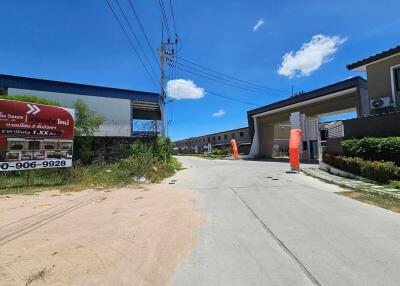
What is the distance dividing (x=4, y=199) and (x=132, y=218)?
17.7 feet

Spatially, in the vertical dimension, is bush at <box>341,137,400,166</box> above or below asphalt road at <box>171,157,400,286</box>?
above

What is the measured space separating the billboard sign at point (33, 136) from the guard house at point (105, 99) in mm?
10735

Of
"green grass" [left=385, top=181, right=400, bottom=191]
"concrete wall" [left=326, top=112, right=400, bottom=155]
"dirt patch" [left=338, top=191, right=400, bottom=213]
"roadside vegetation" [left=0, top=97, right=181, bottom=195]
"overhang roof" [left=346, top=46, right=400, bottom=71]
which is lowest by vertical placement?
"dirt patch" [left=338, top=191, right=400, bottom=213]

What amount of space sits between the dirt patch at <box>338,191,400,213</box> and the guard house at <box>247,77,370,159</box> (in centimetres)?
1352

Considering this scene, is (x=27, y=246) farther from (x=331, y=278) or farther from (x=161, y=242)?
(x=331, y=278)

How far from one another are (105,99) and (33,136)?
18.8 metres

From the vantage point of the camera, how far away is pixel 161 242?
5.04 m

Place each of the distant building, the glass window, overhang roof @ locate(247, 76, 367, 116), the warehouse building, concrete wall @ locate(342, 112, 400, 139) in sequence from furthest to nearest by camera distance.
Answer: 1. the distant building
2. the warehouse building
3. overhang roof @ locate(247, 76, 367, 116)
4. concrete wall @ locate(342, 112, 400, 139)
5. the glass window

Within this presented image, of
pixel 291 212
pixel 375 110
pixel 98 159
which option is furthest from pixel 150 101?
pixel 291 212

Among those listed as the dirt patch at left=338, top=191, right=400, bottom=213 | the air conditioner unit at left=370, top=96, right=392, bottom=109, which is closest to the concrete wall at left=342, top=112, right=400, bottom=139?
the air conditioner unit at left=370, top=96, right=392, bottom=109

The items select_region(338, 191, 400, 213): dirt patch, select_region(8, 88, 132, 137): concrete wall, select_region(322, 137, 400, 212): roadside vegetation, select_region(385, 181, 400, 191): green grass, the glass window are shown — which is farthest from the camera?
select_region(8, 88, 132, 137): concrete wall

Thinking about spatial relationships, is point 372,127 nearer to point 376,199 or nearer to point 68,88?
point 376,199

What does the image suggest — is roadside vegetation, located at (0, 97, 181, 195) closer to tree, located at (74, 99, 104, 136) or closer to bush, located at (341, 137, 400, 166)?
tree, located at (74, 99, 104, 136)

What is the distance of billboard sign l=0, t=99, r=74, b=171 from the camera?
38.6ft
